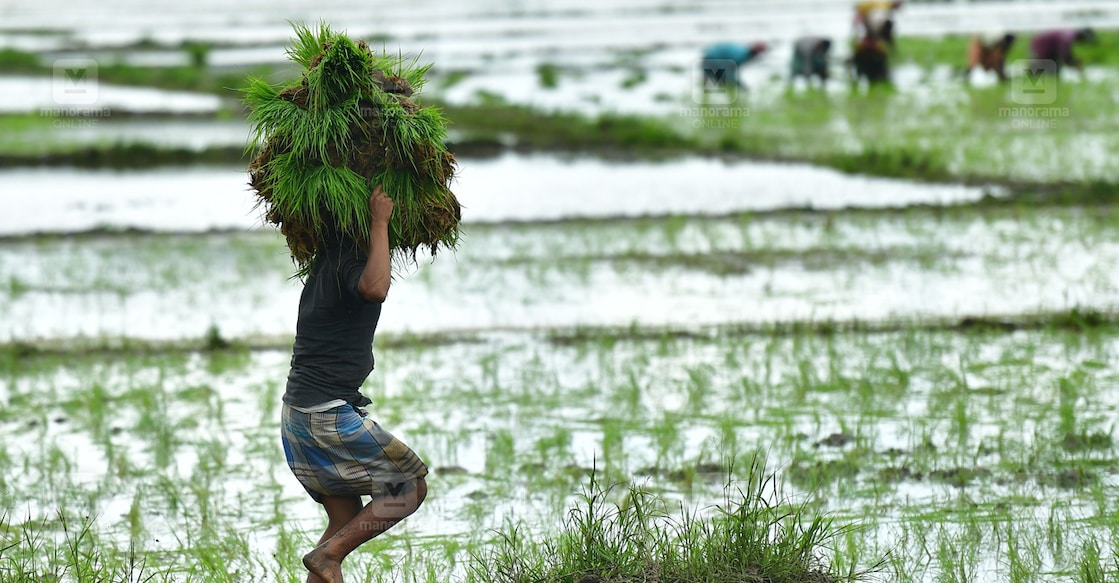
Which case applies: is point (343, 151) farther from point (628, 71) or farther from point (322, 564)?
point (628, 71)

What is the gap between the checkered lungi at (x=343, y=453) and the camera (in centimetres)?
275

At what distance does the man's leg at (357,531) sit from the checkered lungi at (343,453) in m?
0.03

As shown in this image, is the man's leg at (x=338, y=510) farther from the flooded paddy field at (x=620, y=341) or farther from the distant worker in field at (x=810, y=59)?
the distant worker in field at (x=810, y=59)

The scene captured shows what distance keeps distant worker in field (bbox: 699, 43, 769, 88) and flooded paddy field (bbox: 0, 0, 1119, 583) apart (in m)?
1.37

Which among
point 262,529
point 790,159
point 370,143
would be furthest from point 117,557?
point 790,159

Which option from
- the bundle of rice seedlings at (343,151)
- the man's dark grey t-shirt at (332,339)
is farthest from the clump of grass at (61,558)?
the bundle of rice seedlings at (343,151)

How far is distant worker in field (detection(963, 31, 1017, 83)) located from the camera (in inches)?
598

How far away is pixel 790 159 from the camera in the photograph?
10938 millimetres

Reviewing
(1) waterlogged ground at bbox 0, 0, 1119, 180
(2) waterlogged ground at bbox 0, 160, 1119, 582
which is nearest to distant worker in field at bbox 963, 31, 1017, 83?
(1) waterlogged ground at bbox 0, 0, 1119, 180

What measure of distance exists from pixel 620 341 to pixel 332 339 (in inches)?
125

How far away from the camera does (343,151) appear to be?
2.81 meters

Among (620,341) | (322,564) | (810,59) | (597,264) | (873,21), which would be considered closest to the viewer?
(322,564)

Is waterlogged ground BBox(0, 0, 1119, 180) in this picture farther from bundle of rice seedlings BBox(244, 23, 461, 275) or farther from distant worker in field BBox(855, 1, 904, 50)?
bundle of rice seedlings BBox(244, 23, 461, 275)

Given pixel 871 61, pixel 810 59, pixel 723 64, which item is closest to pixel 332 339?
pixel 723 64
